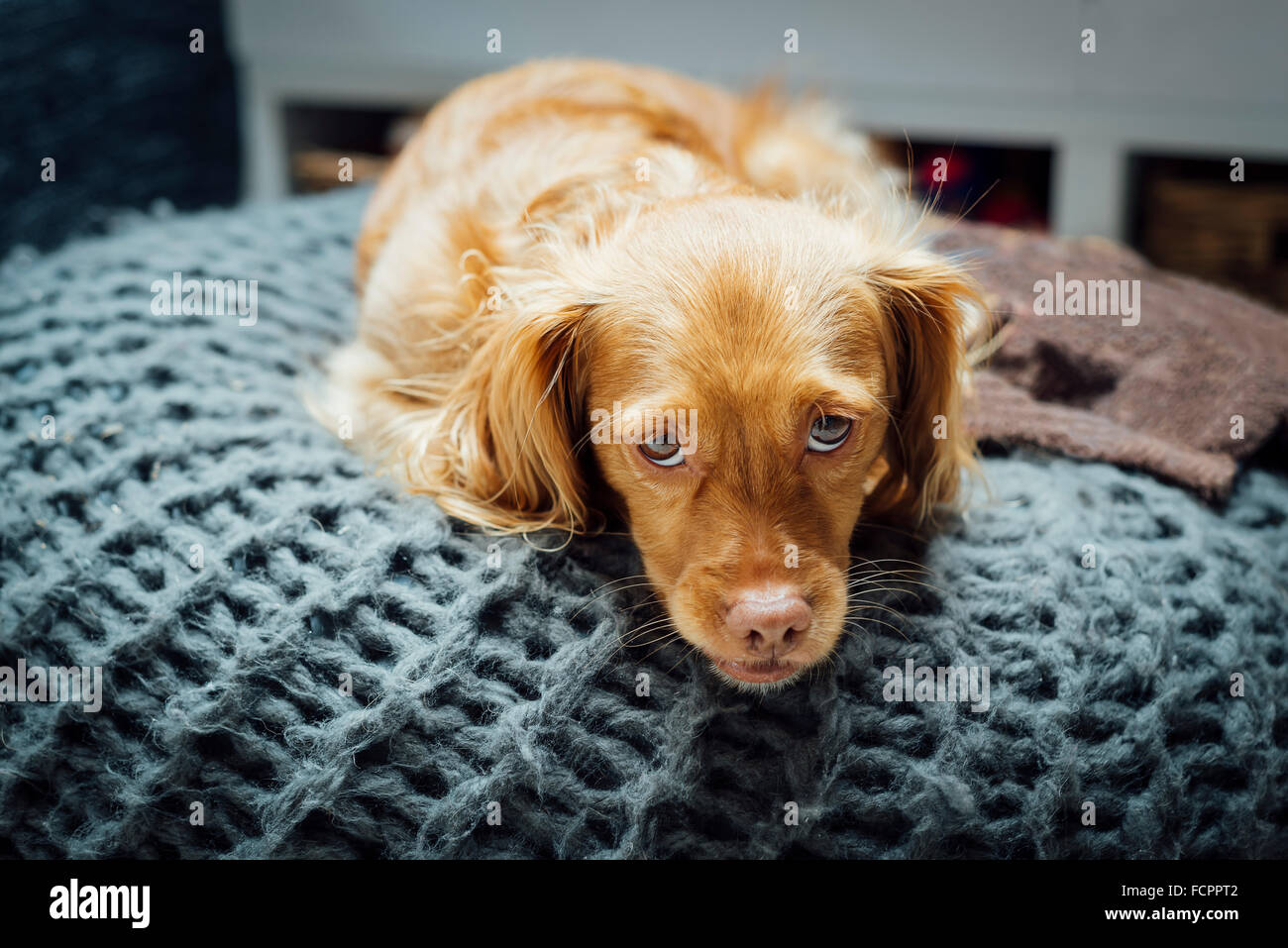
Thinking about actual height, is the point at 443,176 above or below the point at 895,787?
above

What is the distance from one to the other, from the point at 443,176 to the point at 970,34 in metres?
1.65

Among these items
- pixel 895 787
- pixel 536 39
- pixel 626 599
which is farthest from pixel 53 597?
pixel 536 39

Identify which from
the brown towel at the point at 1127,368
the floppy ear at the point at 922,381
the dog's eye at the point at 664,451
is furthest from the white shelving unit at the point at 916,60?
the dog's eye at the point at 664,451

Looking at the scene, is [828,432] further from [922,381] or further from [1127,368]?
[1127,368]

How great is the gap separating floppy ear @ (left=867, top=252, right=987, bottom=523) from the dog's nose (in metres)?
0.37

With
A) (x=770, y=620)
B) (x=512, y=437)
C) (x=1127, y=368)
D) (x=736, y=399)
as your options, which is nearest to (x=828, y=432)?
(x=736, y=399)

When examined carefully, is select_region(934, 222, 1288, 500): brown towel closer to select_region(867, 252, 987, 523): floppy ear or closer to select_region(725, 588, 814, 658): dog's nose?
select_region(867, 252, 987, 523): floppy ear

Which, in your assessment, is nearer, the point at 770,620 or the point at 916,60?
the point at 770,620

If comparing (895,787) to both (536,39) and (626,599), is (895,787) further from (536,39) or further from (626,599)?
(536,39)

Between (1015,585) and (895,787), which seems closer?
(895,787)

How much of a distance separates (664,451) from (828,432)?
0.20 meters

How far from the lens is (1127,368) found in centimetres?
178

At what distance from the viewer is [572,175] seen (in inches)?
62.9

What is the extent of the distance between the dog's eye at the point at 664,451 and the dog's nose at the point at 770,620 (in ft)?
0.62
